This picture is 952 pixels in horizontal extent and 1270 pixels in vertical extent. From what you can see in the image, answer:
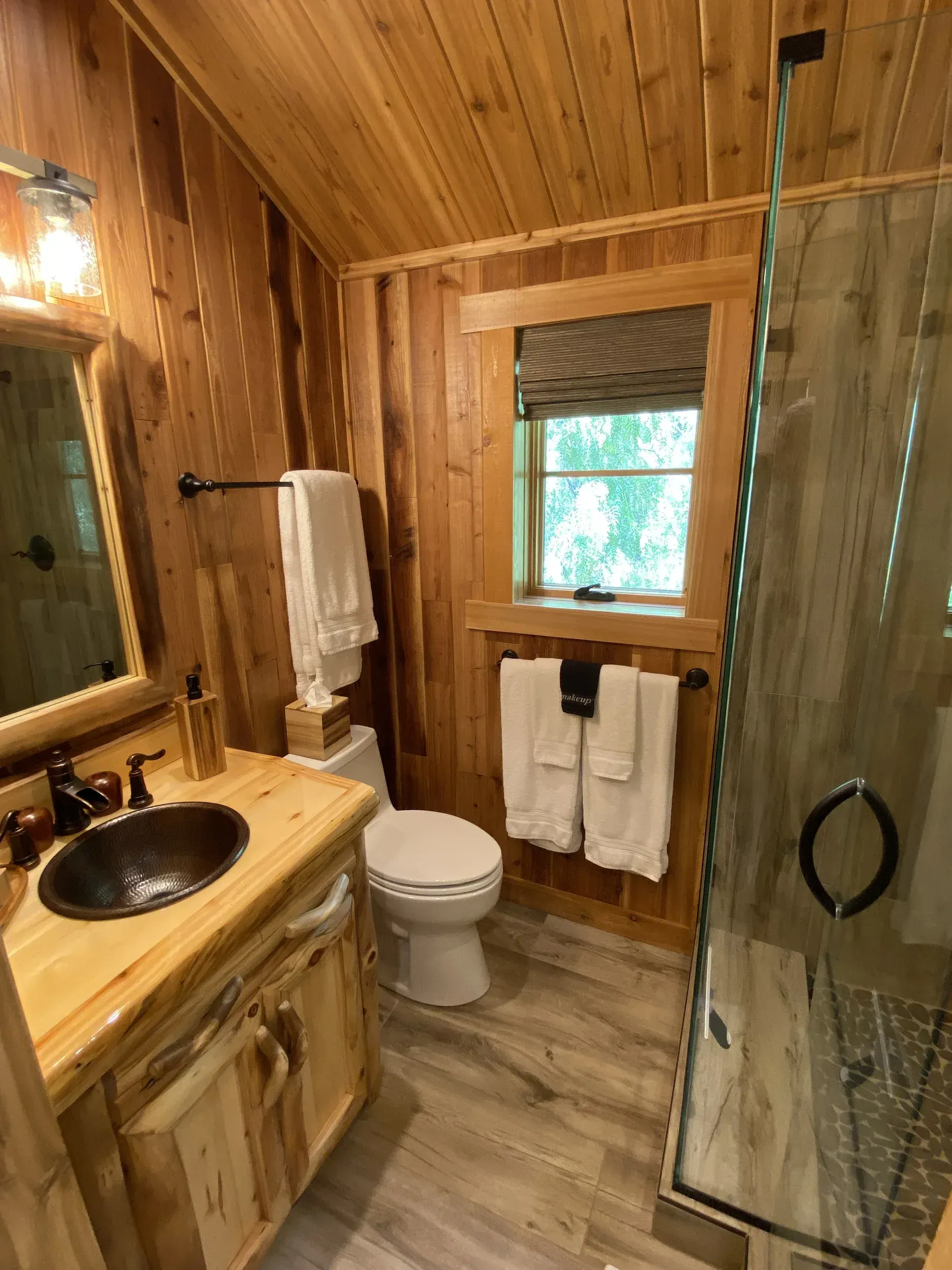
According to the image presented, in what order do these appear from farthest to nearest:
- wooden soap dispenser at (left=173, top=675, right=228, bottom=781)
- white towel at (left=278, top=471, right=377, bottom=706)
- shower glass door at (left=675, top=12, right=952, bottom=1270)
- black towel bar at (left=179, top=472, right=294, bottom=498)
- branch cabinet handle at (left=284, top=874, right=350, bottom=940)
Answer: white towel at (left=278, top=471, right=377, bottom=706), black towel bar at (left=179, top=472, right=294, bottom=498), wooden soap dispenser at (left=173, top=675, right=228, bottom=781), shower glass door at (left=675, top=12, right=952, bottom=1270), branch cabinet handle at (left=284, top=874, right=350, bottom=940)

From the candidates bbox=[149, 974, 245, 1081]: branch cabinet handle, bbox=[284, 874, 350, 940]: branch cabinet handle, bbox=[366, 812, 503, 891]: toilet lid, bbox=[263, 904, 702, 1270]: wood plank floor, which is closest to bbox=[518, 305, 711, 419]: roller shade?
bbox=[366, 812, 503, 891]: toilet lid

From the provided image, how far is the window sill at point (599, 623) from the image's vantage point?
175 centimetres

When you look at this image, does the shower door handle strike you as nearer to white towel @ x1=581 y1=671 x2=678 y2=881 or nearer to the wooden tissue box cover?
white towel @ x1=581 y1=671 x2=678 y2=881

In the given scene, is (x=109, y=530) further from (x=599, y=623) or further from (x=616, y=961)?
(x=616, y=961)

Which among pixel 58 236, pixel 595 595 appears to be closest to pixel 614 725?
pixel 595 595

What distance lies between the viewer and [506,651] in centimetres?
203

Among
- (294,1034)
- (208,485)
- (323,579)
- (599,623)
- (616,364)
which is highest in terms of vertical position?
(616,364)

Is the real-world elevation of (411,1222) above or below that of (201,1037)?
below

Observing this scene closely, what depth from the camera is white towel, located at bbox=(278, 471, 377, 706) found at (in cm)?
173

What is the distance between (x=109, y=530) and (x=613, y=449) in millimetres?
1397

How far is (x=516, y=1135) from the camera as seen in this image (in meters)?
1.46

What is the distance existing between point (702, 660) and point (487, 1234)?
144cm

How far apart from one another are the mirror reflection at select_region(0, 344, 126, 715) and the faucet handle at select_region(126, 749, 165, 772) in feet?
0.63

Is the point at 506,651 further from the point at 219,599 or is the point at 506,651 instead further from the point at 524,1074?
the point at 524,1074
